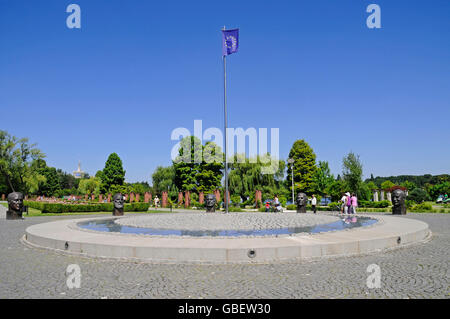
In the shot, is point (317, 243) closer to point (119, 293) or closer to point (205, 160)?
point (119, 293)

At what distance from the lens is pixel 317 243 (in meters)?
8.38

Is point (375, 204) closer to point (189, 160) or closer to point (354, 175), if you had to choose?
point (354, 175)

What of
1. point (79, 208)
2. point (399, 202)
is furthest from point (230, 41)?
point (79, 208)

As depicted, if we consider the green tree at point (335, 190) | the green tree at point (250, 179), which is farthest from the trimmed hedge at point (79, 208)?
the green tree at point (335, 190)

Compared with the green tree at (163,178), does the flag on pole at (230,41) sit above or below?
above

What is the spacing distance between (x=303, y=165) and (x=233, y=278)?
51941 mm

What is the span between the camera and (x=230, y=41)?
1873cm

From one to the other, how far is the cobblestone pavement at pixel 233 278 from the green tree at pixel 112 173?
63115 mm

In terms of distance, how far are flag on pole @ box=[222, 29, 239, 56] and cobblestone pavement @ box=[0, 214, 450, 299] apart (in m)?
14.0

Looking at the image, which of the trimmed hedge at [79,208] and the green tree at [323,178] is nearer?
the trimmed hedge at [79,208]

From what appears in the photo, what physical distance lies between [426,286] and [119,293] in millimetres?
5412

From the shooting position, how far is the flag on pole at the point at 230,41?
18656 mm

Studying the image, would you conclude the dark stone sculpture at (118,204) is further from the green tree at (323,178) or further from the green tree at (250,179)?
the green tree at (323,178)
